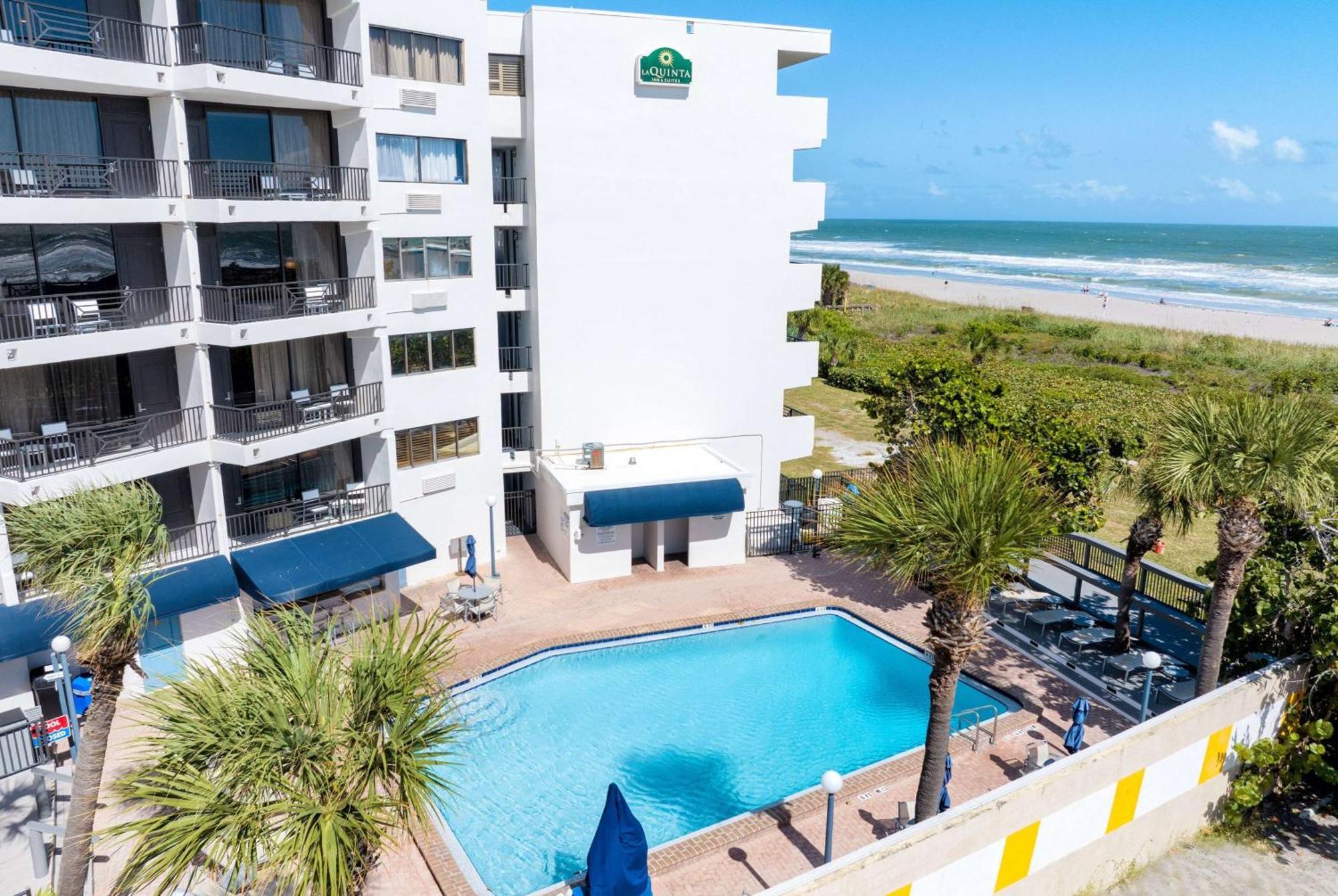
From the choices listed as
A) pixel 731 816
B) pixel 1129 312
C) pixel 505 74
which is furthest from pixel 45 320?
pixel 1129 312

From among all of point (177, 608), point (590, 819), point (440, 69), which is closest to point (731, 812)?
point (590, 819)

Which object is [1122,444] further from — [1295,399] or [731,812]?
[731,812]

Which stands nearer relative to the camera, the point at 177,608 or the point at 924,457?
the point at 924,457

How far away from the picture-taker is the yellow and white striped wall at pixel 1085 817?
38.6ft

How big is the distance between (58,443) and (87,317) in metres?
2.73

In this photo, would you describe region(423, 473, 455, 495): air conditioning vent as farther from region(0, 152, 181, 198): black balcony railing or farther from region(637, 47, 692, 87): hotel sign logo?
region(637, 47, 692, 87): hotel sign logo

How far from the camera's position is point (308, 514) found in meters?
22.7

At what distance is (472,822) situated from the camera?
16.8 meters

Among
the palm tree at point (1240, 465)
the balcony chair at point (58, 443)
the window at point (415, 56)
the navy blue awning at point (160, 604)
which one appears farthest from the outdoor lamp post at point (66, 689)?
the palm tree at point (1240, 465)

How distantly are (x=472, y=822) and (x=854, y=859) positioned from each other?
27.6ft

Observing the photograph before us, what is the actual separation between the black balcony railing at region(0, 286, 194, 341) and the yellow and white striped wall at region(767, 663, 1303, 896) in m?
17.5

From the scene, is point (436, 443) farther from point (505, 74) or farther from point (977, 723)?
point (977, 723)

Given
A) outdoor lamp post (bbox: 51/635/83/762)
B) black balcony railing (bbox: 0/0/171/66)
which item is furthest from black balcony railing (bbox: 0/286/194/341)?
outdoor lamp post (bbox: 51/635/83/762)

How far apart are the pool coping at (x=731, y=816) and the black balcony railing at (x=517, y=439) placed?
798 cm
